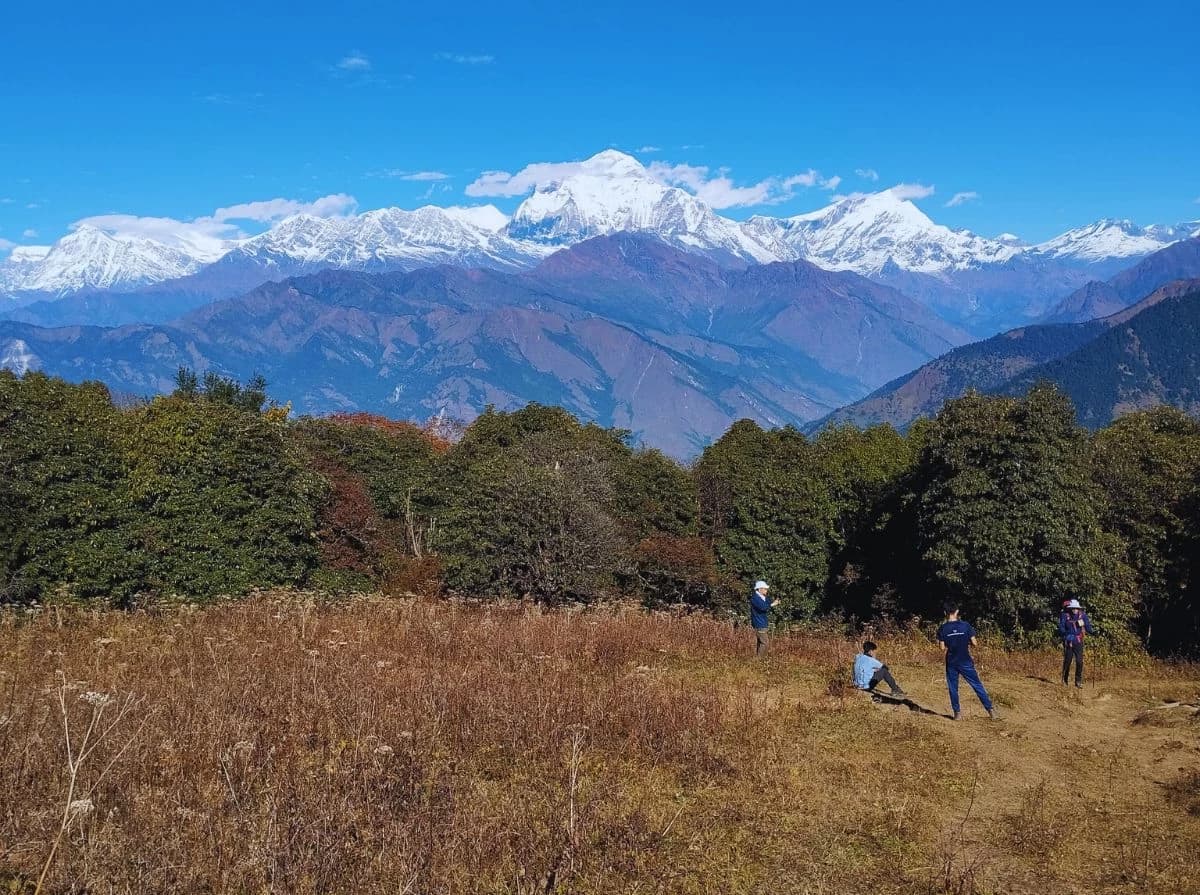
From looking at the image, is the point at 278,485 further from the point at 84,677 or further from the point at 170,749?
the point at 170,749

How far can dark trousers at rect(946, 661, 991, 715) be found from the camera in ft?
34.1

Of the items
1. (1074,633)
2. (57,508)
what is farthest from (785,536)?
(57,508)

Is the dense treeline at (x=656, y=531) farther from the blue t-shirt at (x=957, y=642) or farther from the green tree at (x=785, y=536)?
the blue t-shirt at (x=957, y=642)

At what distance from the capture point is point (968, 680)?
1055 centimetres

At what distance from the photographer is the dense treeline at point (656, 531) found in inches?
935

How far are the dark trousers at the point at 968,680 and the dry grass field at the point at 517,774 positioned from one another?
346 millimetres

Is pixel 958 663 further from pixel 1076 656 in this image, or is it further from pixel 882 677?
pixel 1076 656

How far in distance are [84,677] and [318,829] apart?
4803 millimetres

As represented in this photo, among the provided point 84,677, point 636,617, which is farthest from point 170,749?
point 636,617

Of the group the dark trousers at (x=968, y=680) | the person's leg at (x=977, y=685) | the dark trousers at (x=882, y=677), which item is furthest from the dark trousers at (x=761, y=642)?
the person's leg at (x=977, y=685)

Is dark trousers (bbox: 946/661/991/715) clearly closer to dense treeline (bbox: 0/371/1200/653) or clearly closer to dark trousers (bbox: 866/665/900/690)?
dark trousers (bbox: 866/665/900/690)

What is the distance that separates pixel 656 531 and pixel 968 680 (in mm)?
27171

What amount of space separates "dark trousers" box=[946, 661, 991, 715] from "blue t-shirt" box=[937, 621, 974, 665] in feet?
0.19

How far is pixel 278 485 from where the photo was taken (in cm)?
2853
